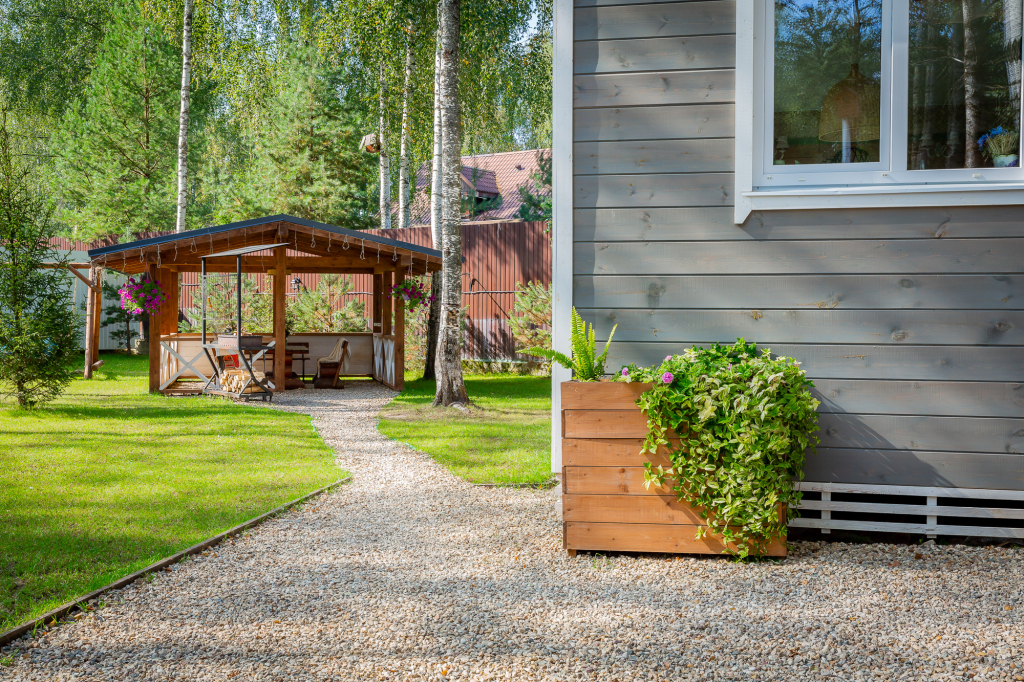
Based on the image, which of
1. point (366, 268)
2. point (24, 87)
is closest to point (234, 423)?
point (366, 268)

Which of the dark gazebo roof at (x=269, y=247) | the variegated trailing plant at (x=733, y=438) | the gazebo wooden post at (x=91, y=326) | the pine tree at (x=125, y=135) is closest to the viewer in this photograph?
the variegated trailing plant at (x=733, y=438)

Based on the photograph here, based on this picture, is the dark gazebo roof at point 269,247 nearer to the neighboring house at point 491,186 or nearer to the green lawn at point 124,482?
the green lawn at point 124,482

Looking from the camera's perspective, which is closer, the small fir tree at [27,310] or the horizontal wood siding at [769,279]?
the horizontal wood siding at [769,279]

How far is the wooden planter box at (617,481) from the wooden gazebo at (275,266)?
24.1 feet

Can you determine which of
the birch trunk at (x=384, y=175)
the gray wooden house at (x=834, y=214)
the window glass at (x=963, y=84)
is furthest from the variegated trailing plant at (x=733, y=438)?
the birch trunk at (x=384, y=175)

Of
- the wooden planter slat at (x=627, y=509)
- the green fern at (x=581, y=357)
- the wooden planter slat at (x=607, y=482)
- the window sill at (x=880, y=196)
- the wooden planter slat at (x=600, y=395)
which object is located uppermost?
the window sill at (x=880, y=196)

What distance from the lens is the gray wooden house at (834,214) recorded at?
128 inches

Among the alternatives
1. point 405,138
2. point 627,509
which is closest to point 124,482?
point 627,509

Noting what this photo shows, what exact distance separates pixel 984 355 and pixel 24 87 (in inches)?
994

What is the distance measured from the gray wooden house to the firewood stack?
23.8 feet

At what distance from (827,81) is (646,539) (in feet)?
7.19

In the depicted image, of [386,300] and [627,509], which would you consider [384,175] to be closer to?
[386,300]

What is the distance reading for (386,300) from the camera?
11758 millimetres

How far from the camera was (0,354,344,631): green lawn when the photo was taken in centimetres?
321
